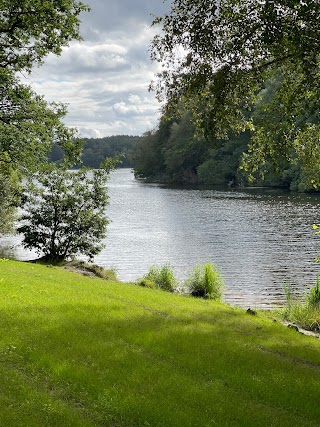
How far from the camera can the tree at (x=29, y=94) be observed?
58.1ft

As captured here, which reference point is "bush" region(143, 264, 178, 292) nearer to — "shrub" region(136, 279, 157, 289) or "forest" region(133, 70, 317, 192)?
"shrub" region(136, 279, 157, 289)

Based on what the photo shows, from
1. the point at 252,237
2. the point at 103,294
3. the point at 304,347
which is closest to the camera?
the point at 304,347

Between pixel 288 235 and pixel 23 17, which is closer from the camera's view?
pixel 23 17

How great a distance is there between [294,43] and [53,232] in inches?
838

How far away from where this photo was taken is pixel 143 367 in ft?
30.8

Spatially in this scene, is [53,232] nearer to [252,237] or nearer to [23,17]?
[23,17]

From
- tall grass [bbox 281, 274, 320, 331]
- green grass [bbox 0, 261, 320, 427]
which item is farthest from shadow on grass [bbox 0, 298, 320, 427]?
tall grass [bbox 281, 274, 320, 331]

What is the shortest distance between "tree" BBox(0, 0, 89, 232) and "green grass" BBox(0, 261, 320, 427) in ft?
21.5

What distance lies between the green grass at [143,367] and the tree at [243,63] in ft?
18.9

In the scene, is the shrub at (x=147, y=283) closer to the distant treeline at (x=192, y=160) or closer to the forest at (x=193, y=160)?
the forest at (x=193, y=160)

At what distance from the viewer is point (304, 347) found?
12766 mm

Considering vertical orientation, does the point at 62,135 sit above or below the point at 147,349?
above

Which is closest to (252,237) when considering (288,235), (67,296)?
(288,235)

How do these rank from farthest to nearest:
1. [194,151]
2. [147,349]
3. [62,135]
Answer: [194,151], [62,135], [147,349]
